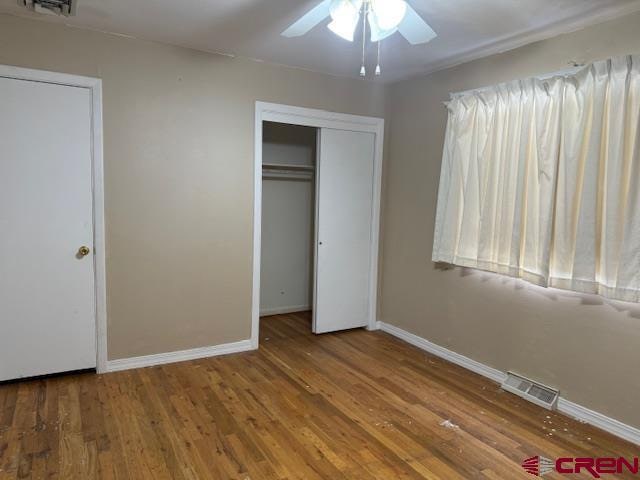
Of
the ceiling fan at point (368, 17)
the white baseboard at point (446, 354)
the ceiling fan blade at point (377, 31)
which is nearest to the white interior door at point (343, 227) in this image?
the white baseboard at point (446, 354)

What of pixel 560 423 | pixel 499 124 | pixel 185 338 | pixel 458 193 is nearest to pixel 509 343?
pixel 560 423

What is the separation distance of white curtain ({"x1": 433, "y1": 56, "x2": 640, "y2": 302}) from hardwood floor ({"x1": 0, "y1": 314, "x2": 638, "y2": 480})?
3.02 feet

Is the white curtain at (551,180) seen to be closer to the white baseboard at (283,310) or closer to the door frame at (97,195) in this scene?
the white baseboard at (283,310)

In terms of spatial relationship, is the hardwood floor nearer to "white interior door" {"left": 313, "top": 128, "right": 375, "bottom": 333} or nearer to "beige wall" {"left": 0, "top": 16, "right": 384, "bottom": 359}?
"beige wall" {"left": 0, "top": 16, "right": 384, "bottom": 359}

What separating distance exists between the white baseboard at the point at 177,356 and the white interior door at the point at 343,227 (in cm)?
82

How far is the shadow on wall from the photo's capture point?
2.52m

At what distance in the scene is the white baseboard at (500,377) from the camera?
254 centimetres

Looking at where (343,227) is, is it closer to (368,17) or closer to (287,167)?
(287,167)

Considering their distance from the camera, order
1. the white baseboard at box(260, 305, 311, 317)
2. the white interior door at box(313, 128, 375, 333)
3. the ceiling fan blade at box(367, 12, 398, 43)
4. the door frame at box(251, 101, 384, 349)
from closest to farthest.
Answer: the ceiling fan blade at box(367, 12, 398, 43)
the door frame at box(251, 101, 384, 349)
the white interior door at box(313, 128, 375, 333)
the white baseboard at box(260, 305, 311, 317)

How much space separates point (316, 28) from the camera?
284 cm

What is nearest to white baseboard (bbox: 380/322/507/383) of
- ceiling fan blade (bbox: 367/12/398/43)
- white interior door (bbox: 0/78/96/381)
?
ceiling fan blade (bbox: 367/12/398/43)

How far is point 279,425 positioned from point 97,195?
202 centimetres

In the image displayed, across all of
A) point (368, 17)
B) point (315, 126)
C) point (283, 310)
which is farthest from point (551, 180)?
point (283, 310)

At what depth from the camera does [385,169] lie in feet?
14.2
